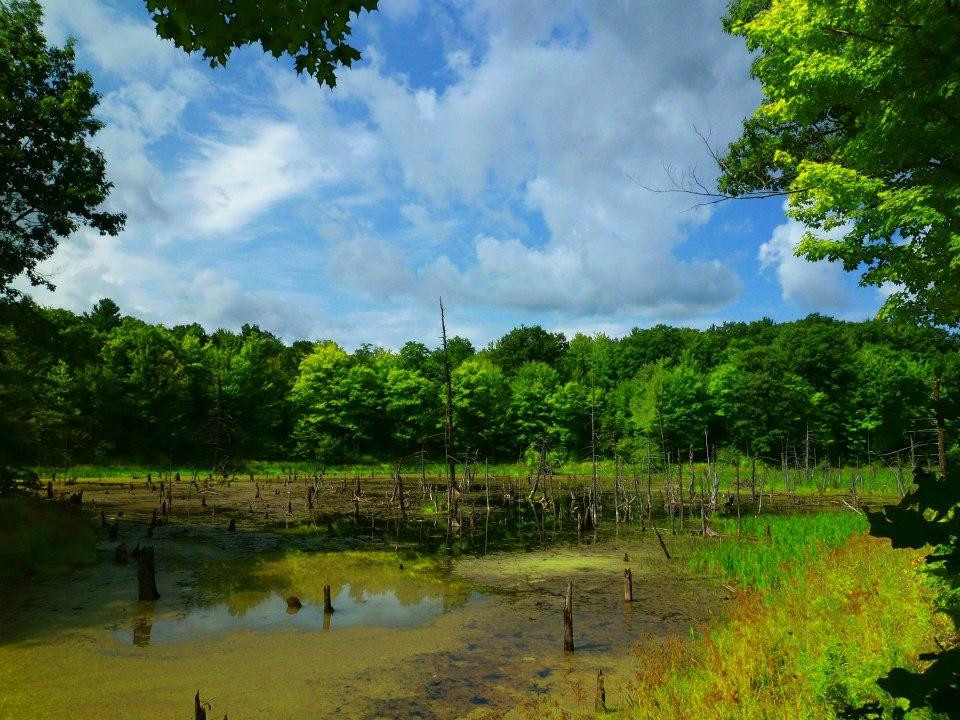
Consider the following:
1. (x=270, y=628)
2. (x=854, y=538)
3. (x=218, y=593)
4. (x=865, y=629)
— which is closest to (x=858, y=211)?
(x=865, y=629)

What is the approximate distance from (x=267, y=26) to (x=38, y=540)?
20429 millimetres

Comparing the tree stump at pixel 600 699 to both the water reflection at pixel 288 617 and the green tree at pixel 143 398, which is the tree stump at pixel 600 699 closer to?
the water reflection at pixel 288 617

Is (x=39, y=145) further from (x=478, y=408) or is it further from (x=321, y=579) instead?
(x=478, y=408)

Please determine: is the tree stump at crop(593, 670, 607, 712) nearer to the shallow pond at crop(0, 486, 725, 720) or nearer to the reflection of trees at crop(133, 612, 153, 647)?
the shallow pond at crop(0, 486, 725, 720)

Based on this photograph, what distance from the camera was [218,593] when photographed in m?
16.1

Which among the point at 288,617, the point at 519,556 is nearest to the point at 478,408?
the point at 519,556

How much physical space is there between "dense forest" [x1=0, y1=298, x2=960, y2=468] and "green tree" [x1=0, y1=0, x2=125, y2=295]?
32144 mm

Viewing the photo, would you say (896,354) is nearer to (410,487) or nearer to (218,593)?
(410,487)

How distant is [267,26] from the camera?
12.8 ft

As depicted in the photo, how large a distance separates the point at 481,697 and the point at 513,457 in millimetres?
54497

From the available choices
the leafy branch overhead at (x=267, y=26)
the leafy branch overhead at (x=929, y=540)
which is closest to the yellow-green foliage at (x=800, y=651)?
the leafy branch overhead at (x=929, y=540)

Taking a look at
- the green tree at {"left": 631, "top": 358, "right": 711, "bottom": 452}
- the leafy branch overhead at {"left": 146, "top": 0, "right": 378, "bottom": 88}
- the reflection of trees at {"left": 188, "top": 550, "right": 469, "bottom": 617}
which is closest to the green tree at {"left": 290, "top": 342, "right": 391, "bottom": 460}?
the green tree at {"left": 631, "top": 358, "right": 711, "bottom": 452}

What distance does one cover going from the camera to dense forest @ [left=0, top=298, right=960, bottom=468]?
51.0m

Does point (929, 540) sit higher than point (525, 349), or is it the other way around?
point (525, 349)
